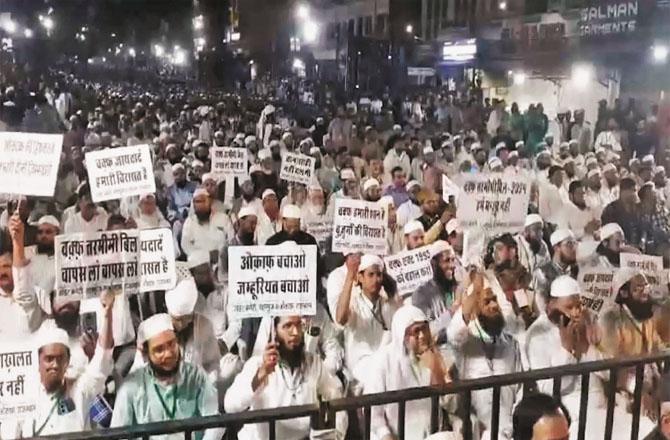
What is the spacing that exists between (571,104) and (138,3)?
118 centimetres

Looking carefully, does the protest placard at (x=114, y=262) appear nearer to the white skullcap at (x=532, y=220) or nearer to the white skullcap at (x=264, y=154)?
the white skullcap at (x=264, y=154)

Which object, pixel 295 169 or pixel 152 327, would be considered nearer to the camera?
pixel 152 327

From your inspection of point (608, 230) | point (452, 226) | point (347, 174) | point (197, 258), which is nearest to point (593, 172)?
point (608, 230)

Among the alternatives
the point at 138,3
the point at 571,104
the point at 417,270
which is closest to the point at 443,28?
the point at 571,104

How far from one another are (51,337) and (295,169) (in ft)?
2.51

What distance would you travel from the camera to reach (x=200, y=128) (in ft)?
7.41

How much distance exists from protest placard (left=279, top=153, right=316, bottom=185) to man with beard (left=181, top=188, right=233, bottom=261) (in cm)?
20

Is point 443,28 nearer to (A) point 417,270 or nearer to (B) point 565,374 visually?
(A) point 417,270

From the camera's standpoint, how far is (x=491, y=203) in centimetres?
231

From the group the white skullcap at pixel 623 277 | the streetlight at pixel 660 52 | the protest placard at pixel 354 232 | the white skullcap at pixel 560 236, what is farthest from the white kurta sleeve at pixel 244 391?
the streetlight at pixel 660 52

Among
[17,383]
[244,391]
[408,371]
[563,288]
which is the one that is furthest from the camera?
[563,288]

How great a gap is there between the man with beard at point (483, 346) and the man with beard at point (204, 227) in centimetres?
65

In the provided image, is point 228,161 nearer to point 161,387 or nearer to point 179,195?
point 179,195

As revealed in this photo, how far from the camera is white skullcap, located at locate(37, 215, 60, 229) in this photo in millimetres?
1952
